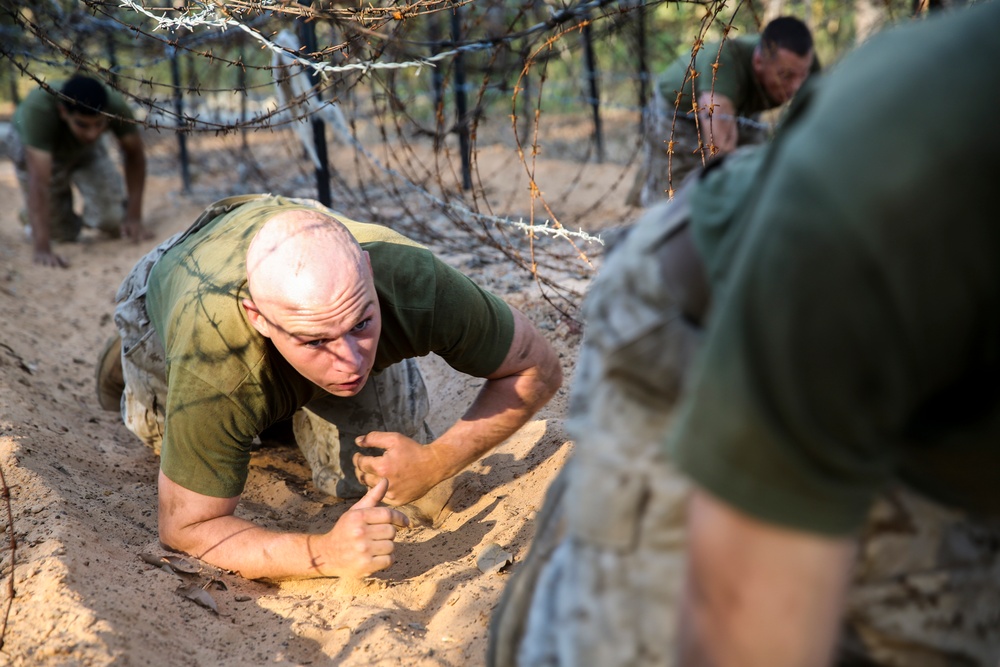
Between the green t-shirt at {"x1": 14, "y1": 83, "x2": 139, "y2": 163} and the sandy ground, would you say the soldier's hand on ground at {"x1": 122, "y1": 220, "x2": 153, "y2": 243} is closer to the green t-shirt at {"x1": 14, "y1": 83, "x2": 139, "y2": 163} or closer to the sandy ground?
the green t-shirt at {"x1": 14, "y1": 83, "x2": 139, "y2": 163}

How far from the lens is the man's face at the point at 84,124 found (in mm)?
6672

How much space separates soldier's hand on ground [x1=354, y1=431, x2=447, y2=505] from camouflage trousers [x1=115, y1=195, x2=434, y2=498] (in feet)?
1.67

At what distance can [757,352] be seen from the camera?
0.88 m

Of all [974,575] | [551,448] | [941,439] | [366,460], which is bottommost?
[551,448]

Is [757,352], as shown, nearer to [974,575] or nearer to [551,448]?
[974,575]

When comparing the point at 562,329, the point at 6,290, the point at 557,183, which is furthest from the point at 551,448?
the point at 557,183

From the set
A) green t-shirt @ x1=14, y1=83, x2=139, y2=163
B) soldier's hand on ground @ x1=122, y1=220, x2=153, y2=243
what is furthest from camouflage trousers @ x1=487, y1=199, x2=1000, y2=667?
soldier's hand on ground @ x1=122, y1=220, x2=153, y2=243

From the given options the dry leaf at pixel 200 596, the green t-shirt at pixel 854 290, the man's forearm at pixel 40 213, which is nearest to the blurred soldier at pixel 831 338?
the green t-shirt at pixel 854 290

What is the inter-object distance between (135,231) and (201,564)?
5562 mm

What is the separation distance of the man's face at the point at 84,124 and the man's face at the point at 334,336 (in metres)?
4.84

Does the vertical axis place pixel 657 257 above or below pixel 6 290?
above

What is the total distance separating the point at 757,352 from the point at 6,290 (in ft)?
20.4

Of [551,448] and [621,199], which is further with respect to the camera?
[621,199]

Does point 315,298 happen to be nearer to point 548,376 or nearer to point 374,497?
point 374,497
